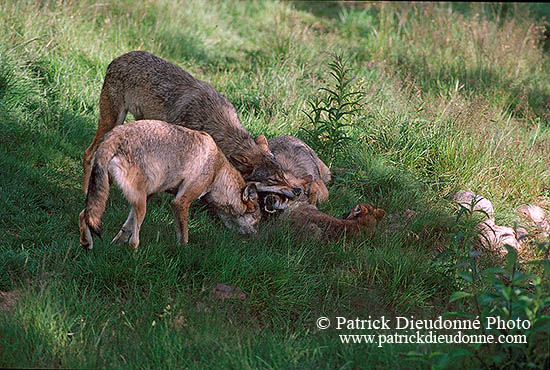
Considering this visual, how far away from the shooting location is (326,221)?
556cm

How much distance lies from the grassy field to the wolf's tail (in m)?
0.23

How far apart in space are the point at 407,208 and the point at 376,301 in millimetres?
2024

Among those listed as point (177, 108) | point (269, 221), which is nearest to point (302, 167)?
point (269, 221)

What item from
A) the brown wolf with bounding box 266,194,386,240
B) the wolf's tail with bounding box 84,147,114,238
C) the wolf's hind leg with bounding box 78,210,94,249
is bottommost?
the brown wolf with bounding box 266,194,386,240

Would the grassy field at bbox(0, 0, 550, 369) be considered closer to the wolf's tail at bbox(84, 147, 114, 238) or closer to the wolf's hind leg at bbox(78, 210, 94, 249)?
the wolf's hind leg at bbox(78, 210, 94, 249)

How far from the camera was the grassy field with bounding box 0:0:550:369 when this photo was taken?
12.5ft

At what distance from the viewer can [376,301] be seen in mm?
4617

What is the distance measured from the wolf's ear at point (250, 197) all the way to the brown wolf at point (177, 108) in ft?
0.55

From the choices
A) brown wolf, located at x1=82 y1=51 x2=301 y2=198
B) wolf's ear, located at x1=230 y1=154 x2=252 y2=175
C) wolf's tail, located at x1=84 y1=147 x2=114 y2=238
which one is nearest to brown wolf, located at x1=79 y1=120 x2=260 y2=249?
wolf's tail, located at x1=84 y1=147 x2=114 y2=238

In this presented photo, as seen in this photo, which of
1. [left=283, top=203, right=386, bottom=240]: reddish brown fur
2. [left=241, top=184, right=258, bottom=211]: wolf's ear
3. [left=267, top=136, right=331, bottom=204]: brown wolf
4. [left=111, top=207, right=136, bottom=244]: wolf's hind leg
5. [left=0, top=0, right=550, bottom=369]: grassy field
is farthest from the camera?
[left=267, top=136, right=331, bottom=204]: brown wolf

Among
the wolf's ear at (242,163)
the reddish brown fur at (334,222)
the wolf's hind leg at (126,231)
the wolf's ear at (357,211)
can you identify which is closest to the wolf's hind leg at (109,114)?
the wolf's ear at (242,163)

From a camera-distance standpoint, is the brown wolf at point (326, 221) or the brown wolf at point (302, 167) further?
the brown wolf at point (302, 167)

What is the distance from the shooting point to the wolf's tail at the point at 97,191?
4.41m

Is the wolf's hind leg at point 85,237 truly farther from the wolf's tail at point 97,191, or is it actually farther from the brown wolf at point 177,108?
the brown wolf at point 177,108
